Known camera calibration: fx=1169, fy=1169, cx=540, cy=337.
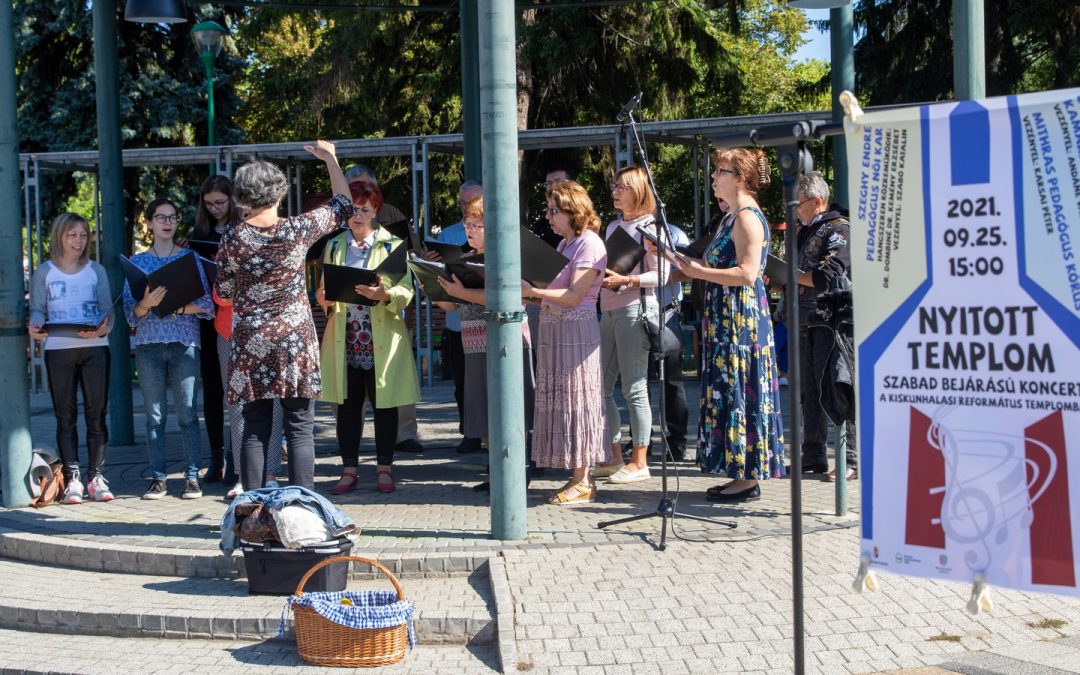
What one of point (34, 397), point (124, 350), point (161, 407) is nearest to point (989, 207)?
point (161, 407)

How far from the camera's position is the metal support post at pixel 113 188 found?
9812 mm

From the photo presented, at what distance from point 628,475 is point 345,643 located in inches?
125

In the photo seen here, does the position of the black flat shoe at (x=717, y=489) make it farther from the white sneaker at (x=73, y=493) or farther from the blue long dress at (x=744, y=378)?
the white sneaker at (x=73, y=493)

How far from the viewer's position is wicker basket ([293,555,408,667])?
4.93 metres

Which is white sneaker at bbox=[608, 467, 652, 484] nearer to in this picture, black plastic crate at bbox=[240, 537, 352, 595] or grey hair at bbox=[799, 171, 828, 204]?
grey hair at bbox=[799, 171, 828, 204]

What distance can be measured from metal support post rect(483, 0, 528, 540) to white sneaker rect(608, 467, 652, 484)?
1493mm

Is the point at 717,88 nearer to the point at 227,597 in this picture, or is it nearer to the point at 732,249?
the point at 732,249

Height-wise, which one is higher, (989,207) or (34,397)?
(989,207)

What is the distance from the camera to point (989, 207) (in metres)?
3.14

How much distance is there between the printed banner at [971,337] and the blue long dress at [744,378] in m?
3.30

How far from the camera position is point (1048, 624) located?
16.4ft

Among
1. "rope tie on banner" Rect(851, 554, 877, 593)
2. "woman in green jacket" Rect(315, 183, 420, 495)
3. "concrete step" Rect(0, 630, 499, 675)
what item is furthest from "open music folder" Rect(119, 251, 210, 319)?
"rope tie on banner" Rect(851, 554, 877, 593)

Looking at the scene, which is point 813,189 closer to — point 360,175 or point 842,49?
point 842,49

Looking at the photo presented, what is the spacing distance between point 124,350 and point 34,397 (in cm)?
615
